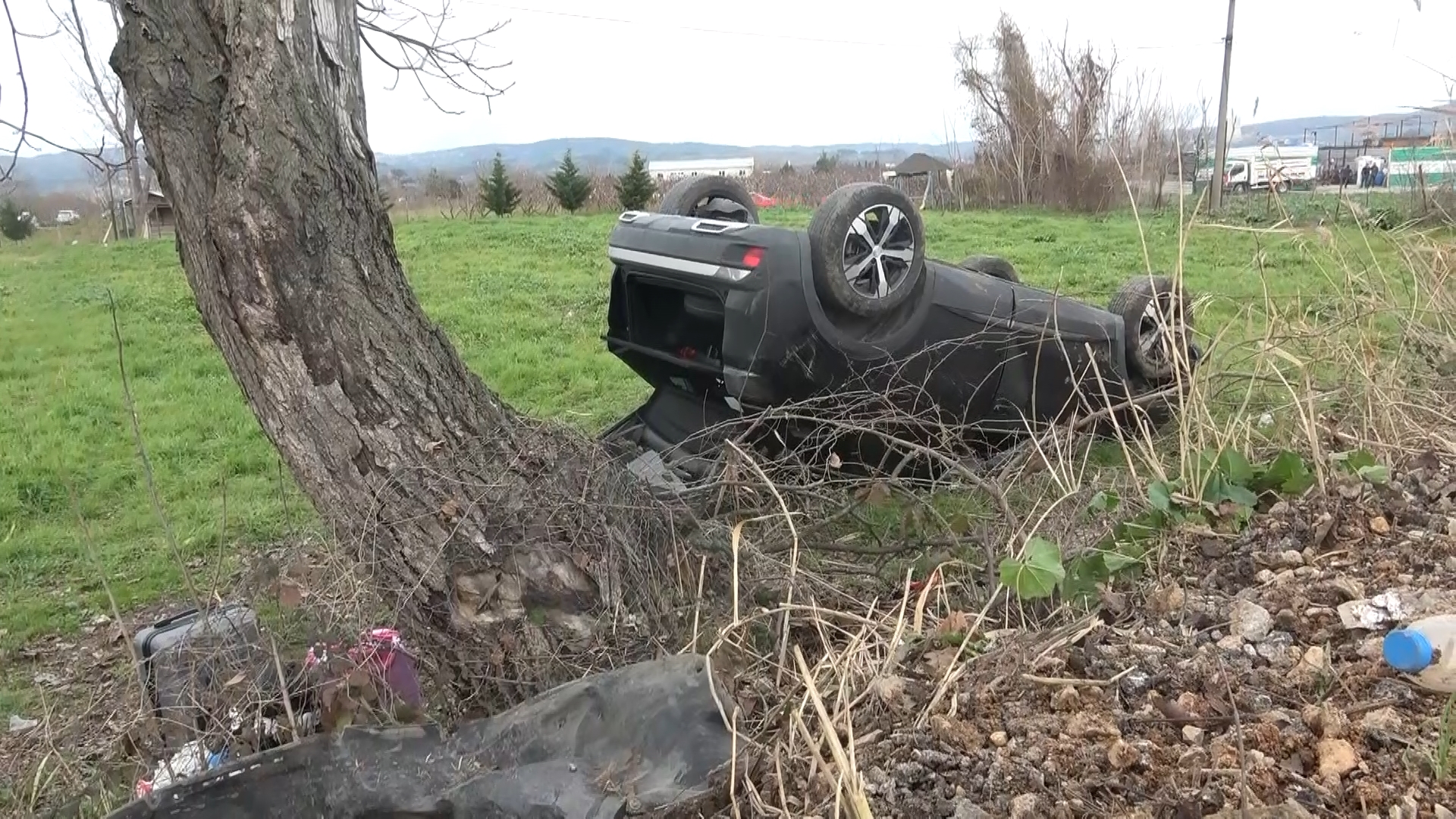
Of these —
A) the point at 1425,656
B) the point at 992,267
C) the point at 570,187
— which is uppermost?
the point at 570,187

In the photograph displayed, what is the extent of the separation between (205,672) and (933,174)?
87.2ft

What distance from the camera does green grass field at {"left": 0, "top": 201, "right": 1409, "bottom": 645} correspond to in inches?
201

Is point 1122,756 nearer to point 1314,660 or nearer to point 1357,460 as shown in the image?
point 1314,660

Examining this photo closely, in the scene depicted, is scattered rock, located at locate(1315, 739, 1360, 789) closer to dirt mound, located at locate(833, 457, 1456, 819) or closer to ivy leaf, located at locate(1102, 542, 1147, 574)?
dirt mound, located at locate(833, 457, 1456, 819)

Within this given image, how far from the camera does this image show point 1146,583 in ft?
9.68

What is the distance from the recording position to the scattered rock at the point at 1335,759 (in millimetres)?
1883

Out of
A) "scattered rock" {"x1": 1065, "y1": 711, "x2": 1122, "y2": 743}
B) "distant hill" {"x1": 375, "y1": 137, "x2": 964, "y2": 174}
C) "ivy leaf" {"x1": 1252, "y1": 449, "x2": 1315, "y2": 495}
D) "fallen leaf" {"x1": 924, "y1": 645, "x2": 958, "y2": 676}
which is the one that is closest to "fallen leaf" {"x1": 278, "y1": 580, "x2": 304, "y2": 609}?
"fallen leaf" {"x1": 924, "y1": 645, "x2": 958, "y2": 676}

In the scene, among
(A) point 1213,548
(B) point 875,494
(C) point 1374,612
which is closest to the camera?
(C) point 1374,612

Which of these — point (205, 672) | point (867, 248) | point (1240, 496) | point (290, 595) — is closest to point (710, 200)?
point (867, 248)

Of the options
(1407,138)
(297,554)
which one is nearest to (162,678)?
(297,554)

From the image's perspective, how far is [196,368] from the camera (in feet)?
29.7

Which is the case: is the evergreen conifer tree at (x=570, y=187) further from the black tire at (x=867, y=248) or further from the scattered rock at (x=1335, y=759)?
the scattered rock at (x=1335, y=759)

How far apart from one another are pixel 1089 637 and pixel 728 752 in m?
1.03

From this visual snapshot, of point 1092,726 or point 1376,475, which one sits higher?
point 1376,475
